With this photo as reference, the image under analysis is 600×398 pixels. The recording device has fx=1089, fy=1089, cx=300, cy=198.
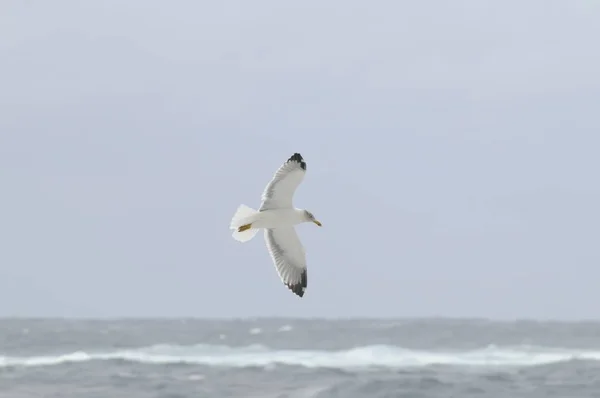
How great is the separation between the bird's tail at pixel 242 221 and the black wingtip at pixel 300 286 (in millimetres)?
608

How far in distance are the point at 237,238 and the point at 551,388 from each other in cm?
1506

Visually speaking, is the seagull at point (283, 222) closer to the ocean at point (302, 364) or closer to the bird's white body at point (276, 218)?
the bird's white body at point (276, 218)

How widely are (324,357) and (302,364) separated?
162 inches

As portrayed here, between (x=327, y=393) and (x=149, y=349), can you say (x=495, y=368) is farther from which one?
(x=149, y=349)

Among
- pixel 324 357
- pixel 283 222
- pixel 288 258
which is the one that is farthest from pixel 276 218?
pixel 324 357

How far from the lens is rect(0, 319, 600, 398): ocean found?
22.0m

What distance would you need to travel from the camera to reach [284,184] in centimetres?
895

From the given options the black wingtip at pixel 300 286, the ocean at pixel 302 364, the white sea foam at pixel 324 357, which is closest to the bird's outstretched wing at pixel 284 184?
the black wingtip at pixel 300 286

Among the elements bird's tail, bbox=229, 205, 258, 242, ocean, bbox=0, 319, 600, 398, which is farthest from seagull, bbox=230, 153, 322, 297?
A: ocean, bbox=0, 319, 600, 398

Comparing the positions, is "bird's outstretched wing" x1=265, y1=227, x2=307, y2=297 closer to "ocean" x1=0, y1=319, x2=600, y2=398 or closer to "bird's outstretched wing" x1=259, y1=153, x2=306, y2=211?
"bird's outstretched wing" x1=259, y1=153, x2=306, y2=211

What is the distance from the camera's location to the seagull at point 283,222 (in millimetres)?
8930

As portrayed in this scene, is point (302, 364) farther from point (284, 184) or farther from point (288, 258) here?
point (284, 184)

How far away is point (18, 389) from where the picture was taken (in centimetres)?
2291

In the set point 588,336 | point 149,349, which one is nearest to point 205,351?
point 149,349
